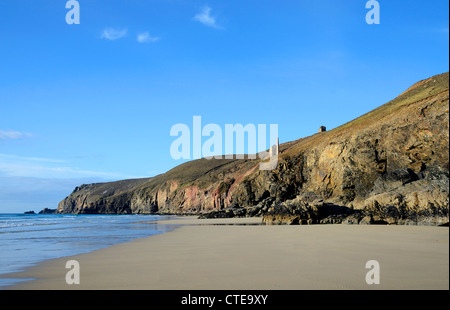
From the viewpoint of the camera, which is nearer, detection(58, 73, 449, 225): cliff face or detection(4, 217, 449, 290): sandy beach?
detection(4, 217, 449, 290): sandy beach

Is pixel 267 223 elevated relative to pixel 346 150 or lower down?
lower down

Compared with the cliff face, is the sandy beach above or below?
below

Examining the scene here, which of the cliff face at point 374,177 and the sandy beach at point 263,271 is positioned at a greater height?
the cliff face at point 374,177

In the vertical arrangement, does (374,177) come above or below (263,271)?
above

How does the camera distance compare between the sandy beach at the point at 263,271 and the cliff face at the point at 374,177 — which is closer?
the sandy beach at the point at 263,271

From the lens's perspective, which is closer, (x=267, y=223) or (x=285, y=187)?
(x=267, y=223)

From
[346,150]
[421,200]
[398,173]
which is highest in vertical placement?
[346,150]

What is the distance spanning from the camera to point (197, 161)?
549ft

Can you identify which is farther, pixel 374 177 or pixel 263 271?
pixel 374 177
